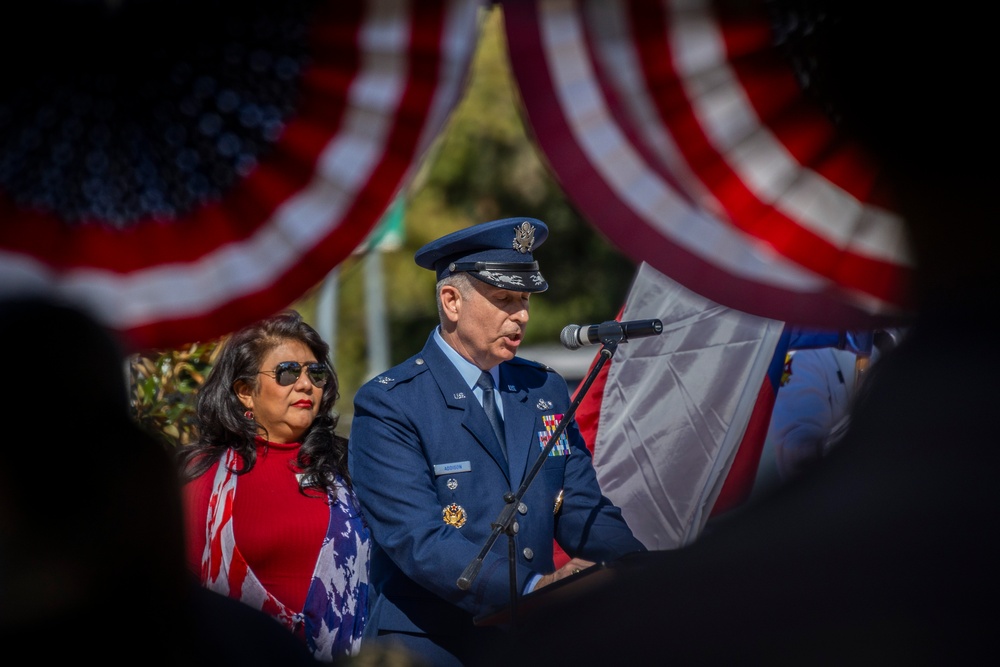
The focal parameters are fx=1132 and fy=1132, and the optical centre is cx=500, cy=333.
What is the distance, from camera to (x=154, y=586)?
1.43m

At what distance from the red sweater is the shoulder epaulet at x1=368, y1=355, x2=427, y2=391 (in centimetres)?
67

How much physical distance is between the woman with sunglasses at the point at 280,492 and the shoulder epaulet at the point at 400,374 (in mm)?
512

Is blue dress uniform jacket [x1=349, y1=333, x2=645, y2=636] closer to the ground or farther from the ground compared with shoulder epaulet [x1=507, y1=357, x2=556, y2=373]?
closer to the ground

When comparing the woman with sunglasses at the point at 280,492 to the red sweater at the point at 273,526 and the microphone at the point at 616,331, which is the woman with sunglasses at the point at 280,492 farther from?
the microphone at the point at 616,331

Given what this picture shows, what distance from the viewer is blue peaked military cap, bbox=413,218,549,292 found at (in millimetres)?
3361

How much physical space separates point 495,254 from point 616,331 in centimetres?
64

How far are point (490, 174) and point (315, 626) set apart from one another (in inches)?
554

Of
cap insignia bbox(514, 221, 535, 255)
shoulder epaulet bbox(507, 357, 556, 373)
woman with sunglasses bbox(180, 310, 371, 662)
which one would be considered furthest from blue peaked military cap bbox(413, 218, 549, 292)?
woman with sunglasses bbox(180, 310, 371, 662)

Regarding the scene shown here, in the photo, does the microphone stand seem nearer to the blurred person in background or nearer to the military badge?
the military badge

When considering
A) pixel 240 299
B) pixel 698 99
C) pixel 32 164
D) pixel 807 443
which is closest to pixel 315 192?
pixel 240 299

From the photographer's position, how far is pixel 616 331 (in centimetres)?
291

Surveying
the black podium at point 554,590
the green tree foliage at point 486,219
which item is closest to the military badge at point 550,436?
the black podium at point 554,590

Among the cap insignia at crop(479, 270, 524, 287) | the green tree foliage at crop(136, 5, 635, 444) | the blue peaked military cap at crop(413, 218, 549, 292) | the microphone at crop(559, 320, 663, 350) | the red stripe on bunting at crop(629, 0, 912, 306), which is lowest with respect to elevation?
the green tree foliage at crop(136, 5, 635, 444)

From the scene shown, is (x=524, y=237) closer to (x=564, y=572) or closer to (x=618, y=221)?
(x=618, y=221)
